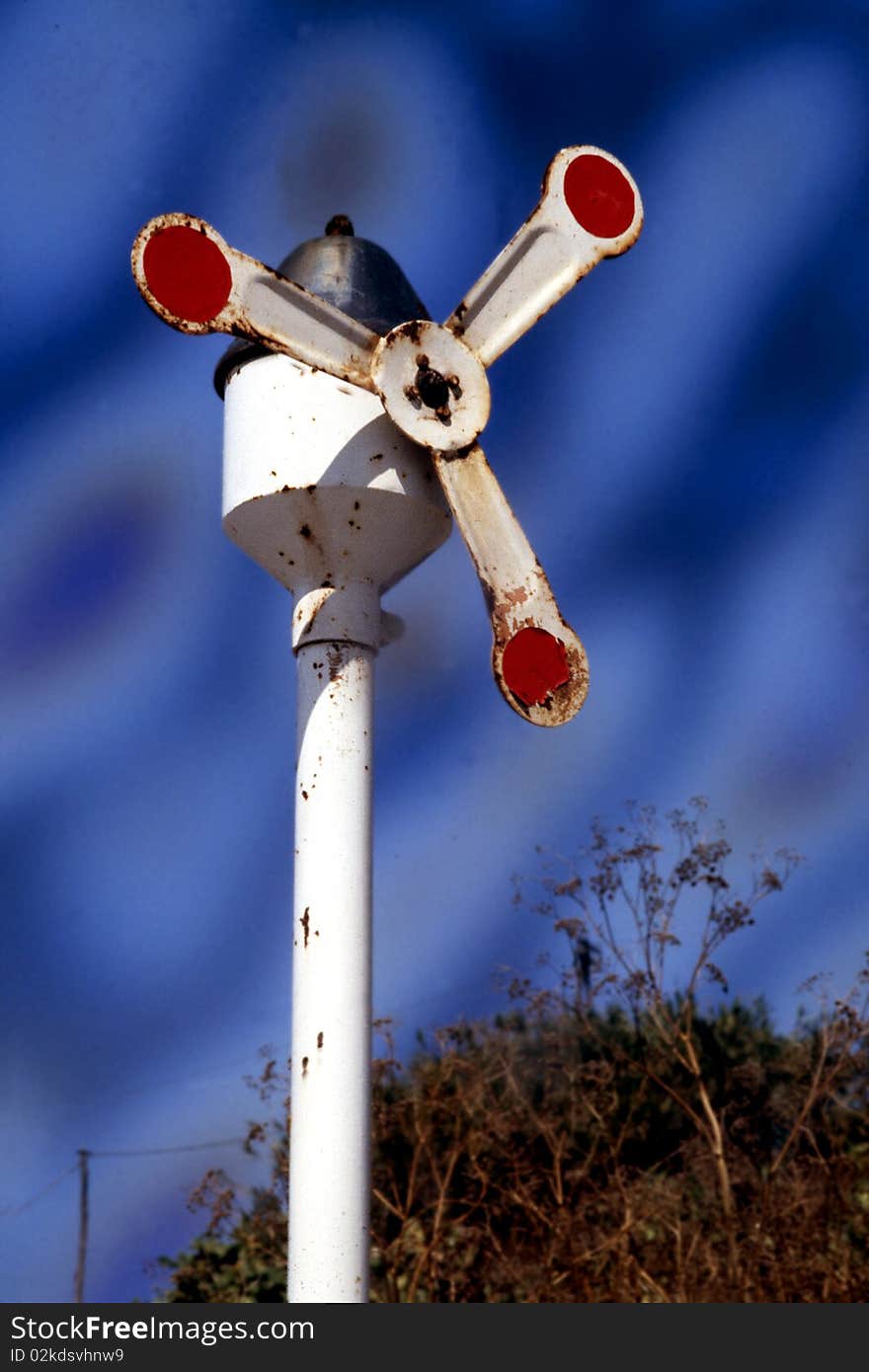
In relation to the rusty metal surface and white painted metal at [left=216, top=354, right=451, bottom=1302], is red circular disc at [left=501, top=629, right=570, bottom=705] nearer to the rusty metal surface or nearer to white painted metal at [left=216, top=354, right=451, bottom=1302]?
the rusty metal surface

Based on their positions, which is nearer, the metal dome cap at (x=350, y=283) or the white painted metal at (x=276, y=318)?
the white painted metal at (x=276, y=318)

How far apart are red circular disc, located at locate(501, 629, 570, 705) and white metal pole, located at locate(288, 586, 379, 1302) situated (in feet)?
2.02

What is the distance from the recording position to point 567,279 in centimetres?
530

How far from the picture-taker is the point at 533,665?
Result: 191 inches

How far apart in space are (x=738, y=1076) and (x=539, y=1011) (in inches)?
78.0

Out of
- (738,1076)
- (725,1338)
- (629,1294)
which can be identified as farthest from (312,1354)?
(738,1076)

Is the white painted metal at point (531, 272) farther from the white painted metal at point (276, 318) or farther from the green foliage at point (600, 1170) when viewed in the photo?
the green foliage at point (600, 1170)

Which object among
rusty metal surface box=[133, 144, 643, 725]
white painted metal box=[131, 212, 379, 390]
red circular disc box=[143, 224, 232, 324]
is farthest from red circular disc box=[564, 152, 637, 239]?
red circular disc box=[143, 224, 232, 324]

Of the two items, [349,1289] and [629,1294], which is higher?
[629,1294]

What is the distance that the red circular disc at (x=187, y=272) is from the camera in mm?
4629

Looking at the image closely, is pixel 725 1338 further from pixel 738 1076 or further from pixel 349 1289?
→ pixel 738 1076

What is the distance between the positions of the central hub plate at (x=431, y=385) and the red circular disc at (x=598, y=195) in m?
0.68

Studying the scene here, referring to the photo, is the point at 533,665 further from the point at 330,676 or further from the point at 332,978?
the point at 332,978

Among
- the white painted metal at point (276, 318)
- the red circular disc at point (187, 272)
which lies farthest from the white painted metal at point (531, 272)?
the red circular disc at point (187, 272)
